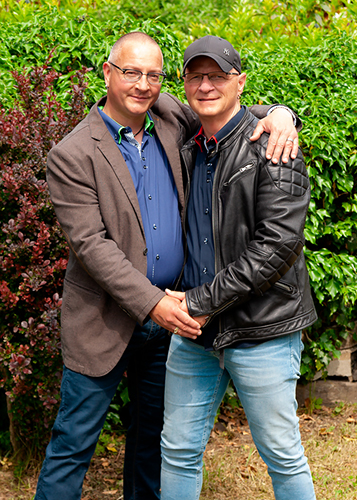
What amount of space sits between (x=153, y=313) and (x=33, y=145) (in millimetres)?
1474

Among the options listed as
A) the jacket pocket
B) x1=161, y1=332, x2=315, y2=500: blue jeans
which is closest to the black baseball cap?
the jacket pocket

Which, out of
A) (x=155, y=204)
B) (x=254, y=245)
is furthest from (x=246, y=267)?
(x=155, y=204)

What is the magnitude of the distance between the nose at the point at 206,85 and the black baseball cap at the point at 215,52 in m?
0.09

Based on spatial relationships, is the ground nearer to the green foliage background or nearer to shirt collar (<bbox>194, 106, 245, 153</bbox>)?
the green foliage background

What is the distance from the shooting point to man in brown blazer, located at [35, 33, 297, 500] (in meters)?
2.51

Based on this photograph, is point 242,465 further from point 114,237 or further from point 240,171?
point 240,171

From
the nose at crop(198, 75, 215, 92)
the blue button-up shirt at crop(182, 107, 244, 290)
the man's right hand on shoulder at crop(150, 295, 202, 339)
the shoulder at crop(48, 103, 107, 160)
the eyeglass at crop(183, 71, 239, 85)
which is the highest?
the eyeglass at crop(183, 71, 239, 85)

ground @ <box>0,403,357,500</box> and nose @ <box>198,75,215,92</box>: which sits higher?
nose @ <box>198,75,215,92</box>

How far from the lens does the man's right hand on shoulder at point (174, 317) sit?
247 cm

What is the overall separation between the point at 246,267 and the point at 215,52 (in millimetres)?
944

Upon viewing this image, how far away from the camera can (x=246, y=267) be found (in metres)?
2.38

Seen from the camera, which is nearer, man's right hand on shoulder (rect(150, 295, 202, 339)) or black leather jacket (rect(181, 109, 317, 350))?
black leather jacket (rect(181, 109, 317, 350))

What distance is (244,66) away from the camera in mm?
4188

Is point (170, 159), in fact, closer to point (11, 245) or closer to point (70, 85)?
point (11, 245)
